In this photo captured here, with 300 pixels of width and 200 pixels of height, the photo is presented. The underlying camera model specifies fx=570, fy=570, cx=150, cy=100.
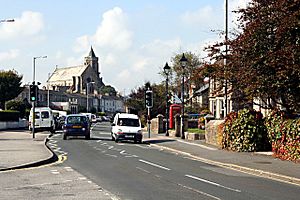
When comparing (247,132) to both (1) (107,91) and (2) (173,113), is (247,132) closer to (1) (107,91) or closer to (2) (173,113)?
(2) (173,113)

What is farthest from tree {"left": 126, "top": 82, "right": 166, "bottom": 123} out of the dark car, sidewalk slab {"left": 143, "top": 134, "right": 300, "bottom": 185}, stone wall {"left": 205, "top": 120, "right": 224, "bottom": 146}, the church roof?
the church roof

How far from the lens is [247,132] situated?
28422 millimetres

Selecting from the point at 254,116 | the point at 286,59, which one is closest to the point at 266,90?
the point at 286,59

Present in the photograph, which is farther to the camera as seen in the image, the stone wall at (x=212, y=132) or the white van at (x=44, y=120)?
the white van at (x=44, y=120)

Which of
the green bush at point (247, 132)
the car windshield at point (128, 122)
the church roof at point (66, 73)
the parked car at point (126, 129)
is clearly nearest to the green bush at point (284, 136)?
the green bush at point (247, 132)

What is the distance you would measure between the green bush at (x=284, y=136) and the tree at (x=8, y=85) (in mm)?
58882

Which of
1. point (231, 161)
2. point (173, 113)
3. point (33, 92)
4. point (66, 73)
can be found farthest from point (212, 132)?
point (66, 73)

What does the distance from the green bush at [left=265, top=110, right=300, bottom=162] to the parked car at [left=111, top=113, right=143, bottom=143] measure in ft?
40.3

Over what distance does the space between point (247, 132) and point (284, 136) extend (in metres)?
3.91

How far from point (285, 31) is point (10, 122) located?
4425cm

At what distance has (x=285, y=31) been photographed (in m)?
22.7

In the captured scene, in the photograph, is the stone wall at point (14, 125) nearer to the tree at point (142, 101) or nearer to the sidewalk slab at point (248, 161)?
the tree at point (142, 101)

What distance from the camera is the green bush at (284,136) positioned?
921 inches

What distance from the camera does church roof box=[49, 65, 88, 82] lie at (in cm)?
17925
